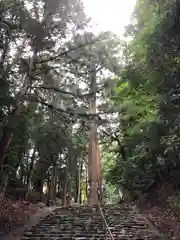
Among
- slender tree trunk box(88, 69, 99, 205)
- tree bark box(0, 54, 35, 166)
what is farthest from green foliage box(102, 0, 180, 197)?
slender tree trunk box(88, 69, 99, 205)

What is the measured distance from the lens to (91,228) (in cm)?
780

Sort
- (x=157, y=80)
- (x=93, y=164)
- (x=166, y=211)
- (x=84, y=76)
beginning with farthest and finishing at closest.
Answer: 1. (x=93, y=164)
2. (x=84, y=76)
3. (x=166, y=211)
4. (x=157, y=80)

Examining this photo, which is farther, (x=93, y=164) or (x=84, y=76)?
(x=93, y=164)

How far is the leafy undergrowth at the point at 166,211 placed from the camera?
703 cm

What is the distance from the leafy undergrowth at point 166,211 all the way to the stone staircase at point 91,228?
1.04ft

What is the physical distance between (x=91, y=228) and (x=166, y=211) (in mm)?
2801

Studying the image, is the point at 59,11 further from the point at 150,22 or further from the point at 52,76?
the point at 150,22

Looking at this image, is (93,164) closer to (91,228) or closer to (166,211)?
(166,211)

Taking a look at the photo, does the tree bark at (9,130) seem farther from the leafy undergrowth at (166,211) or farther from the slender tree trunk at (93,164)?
the slender tree trunk at (93,164)

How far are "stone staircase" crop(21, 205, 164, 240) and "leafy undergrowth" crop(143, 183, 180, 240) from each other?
32 cm

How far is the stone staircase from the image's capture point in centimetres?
680

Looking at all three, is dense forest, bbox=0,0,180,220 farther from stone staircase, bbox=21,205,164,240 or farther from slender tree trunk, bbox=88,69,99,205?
stone staircase, bbox=21,205,164,240

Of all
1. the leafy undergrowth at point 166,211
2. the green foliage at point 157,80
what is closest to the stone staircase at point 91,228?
the leafy undergrowth at point 166,211

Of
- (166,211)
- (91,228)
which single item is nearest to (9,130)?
(91,228)
